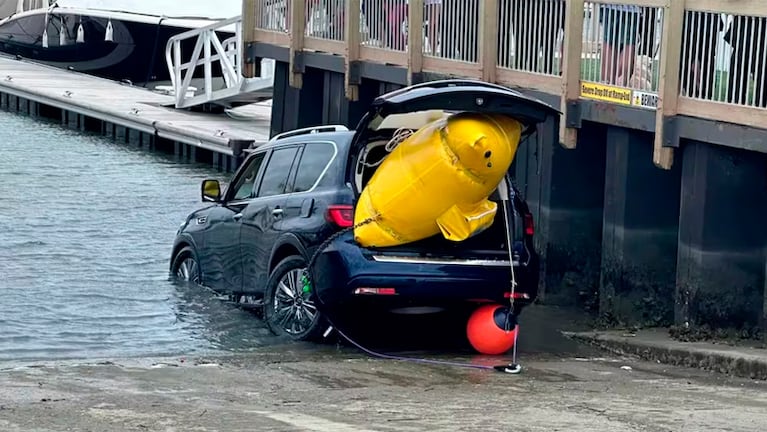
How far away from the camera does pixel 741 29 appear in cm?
1191

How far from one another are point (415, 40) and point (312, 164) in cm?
487

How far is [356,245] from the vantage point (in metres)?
11.3

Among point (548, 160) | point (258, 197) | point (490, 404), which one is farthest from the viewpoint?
point (548, 160)

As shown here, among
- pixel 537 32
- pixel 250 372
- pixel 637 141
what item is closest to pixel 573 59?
pixel 537 32

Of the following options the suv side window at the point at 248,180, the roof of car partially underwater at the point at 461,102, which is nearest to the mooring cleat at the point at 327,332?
the roof of car partially underwater at the point at 461,102

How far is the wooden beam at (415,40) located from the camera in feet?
55.1

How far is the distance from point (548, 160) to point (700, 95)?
2253mm

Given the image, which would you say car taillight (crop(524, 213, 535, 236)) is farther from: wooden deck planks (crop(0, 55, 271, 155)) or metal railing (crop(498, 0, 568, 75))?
wooden deck planks (crop(0, 55, 271, 155))

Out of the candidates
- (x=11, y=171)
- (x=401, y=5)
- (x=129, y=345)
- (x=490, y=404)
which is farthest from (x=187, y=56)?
(x=490, y=404)

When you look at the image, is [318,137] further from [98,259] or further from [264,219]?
[98,259]

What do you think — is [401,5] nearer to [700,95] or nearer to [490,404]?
[700,95]

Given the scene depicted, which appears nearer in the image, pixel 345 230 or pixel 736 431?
pixel 736 431

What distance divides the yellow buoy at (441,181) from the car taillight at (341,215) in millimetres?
72

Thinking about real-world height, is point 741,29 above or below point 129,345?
above
